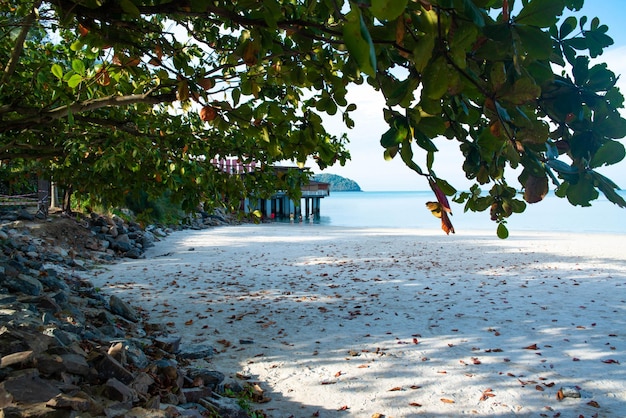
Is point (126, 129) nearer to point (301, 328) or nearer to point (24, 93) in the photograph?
point (24, 93)

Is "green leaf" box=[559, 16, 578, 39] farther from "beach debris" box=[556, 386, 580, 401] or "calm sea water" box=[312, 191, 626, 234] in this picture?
"calm sea water" box=[312, 191, 626, 234]

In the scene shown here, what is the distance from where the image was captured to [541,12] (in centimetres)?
99

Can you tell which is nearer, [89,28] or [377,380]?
[89,28]

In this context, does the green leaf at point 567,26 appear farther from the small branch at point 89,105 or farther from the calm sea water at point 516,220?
the calm sea water at point 516,220

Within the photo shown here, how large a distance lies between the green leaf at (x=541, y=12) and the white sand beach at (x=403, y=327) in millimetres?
3776

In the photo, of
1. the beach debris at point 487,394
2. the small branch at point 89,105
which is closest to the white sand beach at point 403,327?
the beach debris at point 487,394

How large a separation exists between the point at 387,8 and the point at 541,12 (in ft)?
1.66

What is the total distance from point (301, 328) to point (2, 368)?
4.30 metres

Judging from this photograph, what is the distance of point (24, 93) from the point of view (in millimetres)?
4574

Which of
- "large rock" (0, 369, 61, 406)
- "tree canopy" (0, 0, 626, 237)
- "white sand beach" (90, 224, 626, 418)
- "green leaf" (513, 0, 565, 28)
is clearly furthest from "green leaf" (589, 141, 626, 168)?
"white sand beach" (90, 224, 626, 418)

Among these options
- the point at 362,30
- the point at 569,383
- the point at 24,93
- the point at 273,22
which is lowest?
the point at 569,383

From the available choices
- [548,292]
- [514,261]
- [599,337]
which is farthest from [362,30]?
[514,261]

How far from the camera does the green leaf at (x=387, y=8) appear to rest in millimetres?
686

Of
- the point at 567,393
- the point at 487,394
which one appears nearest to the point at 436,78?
the point at 487,394
